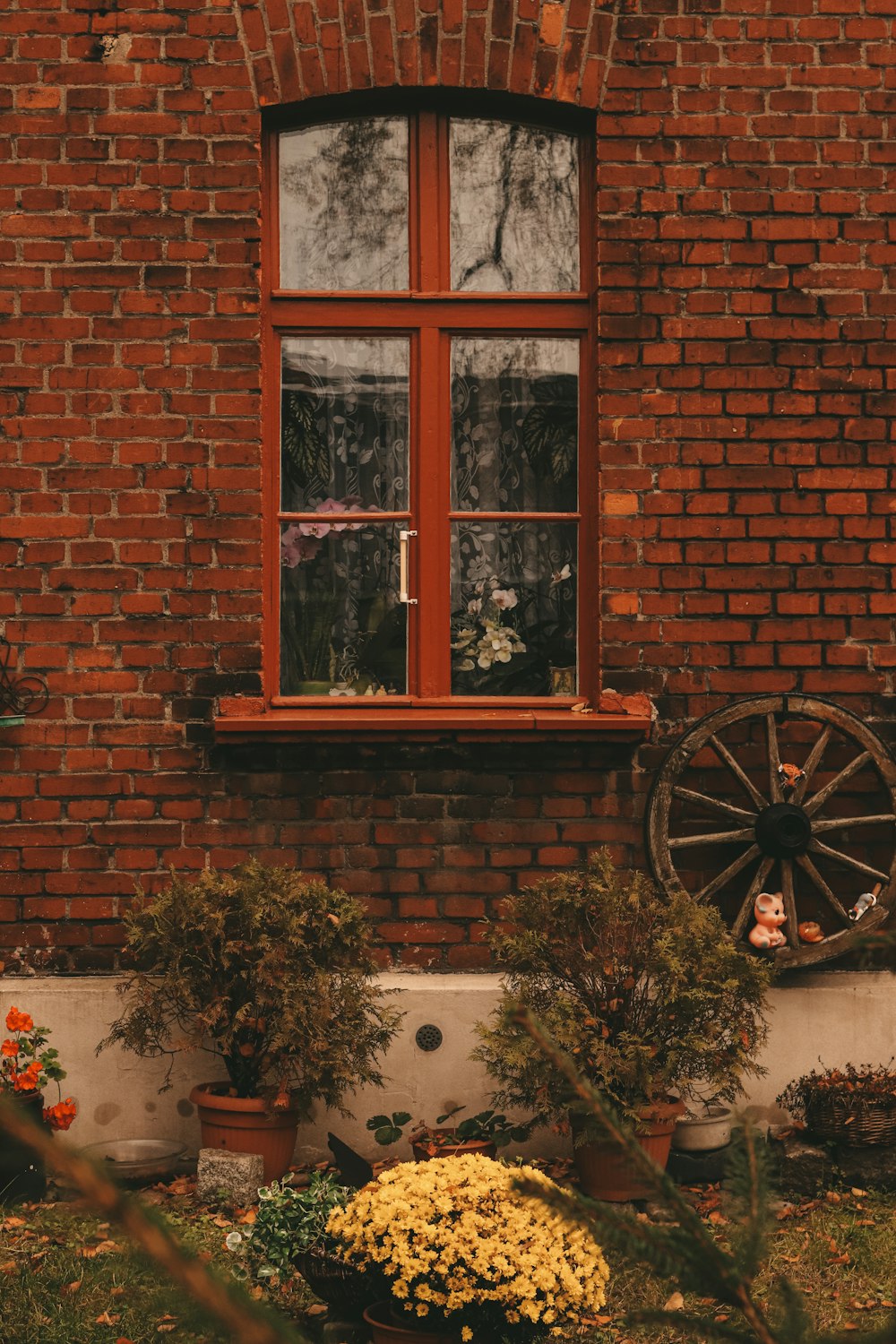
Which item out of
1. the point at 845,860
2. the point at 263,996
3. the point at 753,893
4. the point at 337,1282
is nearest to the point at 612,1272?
the point at 337,1282

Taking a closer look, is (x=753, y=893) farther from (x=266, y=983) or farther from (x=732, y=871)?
(x=266, y=983)

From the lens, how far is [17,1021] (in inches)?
174

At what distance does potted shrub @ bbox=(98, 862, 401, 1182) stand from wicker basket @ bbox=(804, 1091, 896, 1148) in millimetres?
1482

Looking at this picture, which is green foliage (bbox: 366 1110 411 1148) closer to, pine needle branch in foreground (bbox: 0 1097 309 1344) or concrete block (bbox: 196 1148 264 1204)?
concrete block (bbox: 196 1148 264 1204)

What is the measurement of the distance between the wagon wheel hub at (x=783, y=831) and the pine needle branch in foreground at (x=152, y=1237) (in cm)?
421

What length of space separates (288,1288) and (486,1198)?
2.86ft

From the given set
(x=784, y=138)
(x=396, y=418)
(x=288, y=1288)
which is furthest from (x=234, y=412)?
(x=288, y=1288)

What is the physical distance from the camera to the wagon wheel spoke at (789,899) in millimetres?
4750

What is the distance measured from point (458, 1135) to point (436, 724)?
1.43 meters

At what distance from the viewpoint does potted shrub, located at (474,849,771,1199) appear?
13.5 ft

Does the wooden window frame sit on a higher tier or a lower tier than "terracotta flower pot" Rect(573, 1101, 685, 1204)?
higher

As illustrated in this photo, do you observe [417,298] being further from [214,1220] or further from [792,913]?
[214,1220]

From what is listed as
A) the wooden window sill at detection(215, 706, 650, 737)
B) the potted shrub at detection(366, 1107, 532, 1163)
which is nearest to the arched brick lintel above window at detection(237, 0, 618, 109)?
the wooden window sill at detection(215, 706, 650, 737)

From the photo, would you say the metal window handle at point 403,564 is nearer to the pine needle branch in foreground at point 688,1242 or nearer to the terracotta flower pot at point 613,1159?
the terracotta flower pot at point 613,1159
